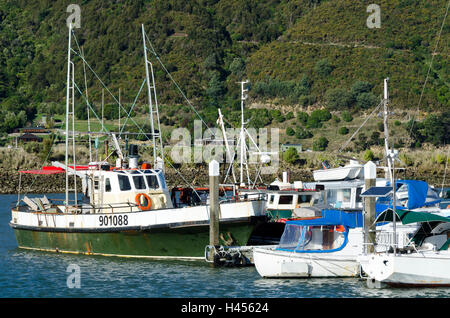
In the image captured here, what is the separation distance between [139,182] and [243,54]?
452 ft

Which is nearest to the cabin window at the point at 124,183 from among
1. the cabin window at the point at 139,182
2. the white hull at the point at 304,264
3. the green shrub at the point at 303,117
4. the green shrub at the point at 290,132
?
the cabin window at the point at 139,182

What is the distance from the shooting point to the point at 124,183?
113 feet

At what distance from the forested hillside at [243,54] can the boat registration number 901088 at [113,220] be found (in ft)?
299

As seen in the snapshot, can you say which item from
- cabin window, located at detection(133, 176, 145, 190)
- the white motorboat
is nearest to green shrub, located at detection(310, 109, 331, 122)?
the white motorboat

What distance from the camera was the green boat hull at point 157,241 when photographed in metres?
→ 32.0

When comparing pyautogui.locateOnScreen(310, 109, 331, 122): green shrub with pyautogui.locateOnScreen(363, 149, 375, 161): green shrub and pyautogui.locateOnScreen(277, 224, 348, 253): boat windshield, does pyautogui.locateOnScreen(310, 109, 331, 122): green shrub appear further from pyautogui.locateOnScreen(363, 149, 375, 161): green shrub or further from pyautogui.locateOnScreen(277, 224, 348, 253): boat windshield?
pyautogui.locateOnScreen(277, 224, 348, 253): boat windshield

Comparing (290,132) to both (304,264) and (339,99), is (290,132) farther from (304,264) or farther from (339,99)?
(304,264)

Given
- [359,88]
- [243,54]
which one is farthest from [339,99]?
[243,54]

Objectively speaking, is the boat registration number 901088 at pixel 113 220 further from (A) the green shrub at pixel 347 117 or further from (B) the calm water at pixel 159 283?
(A) the green shrub at pixel 347 117

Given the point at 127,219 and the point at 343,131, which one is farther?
the point at 343,131

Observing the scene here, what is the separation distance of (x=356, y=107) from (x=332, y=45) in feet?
101

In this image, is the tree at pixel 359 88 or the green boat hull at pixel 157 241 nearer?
the green boat hull at pixel 157 241

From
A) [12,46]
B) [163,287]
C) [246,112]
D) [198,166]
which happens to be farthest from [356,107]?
[163,287]

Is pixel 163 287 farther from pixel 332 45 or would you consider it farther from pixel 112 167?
pixel 332 45
